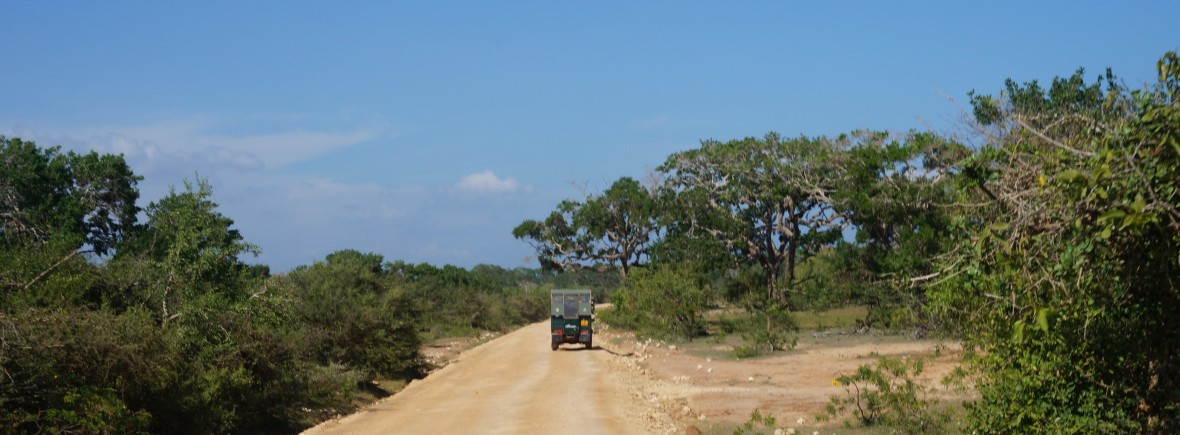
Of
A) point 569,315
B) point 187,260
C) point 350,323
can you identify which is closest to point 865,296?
point 569,315

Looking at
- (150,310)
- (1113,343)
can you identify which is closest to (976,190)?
(1113,343)

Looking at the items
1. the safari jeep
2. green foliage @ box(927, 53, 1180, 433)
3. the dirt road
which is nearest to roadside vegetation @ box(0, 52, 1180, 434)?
green foliage @ box(927, 53, 1180, 433)

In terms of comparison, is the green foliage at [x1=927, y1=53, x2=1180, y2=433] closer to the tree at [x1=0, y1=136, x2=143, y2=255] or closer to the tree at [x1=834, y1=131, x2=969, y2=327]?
the tree at [x1=834, y1=131, x2=969, y2=327]

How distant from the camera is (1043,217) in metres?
7.09

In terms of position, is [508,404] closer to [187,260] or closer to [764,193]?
[187,260]

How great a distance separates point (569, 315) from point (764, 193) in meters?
18.3

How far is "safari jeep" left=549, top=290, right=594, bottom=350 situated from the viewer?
42812 mm

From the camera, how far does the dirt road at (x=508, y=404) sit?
707 inches

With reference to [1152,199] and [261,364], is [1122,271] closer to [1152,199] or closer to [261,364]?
[1152,199]

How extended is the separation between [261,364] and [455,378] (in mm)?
12764

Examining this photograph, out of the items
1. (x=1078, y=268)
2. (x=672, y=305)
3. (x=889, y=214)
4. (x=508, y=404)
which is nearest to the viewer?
(x=1078, y=268)

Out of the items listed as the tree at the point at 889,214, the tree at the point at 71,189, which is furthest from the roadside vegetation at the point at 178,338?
the tree at the point at 889,214

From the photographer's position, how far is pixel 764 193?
186 ft

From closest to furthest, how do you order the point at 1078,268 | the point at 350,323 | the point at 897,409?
the point at 1078,268
the point at 897,409
the point at 350,323
